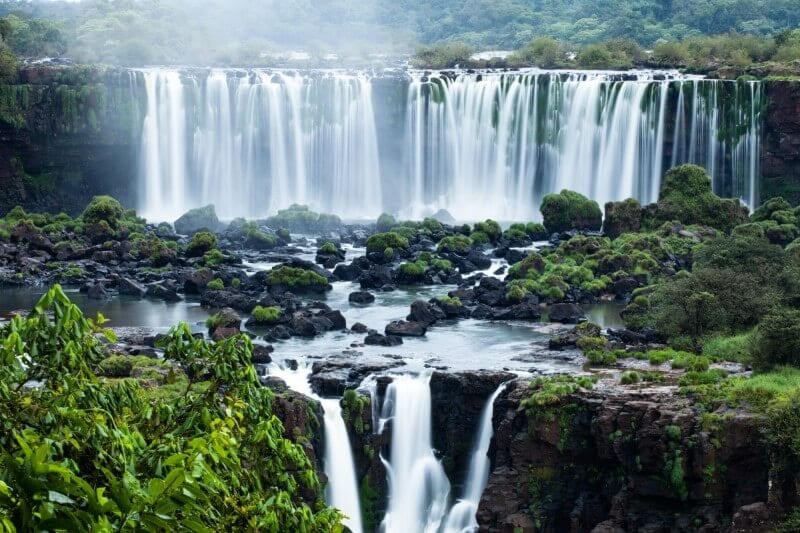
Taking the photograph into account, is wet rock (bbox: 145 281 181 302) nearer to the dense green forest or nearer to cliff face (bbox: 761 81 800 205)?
cliff face (bbox: 761 81 800 205)

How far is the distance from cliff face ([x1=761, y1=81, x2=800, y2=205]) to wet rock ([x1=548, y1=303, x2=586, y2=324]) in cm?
2362

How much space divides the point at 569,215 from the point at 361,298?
53.5ft

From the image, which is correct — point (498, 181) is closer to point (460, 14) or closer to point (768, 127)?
point (768, 127)

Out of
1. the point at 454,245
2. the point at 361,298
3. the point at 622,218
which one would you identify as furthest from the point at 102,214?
the point at 622,218

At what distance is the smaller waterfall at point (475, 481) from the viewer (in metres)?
25.5

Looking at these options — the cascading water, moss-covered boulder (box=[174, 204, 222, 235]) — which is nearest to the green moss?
moss-covered boulder (box=[174, 204, 222, 235])

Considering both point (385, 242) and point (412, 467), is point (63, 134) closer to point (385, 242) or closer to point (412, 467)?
point (385, 242)

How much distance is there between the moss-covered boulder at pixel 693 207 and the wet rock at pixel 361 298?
1591cm

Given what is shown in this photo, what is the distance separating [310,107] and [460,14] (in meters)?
48.7

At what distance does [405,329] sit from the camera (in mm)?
34000

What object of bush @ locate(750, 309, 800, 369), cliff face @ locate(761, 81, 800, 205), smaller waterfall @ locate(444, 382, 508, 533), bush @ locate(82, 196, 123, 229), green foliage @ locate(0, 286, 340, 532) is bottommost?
smaller waterfall @ locate(444, 382, 508, 533)

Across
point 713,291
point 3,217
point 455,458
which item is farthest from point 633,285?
point 3,217

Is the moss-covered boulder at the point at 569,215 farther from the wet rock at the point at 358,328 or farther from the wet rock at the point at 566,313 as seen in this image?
the wet rock at the point at 358,328

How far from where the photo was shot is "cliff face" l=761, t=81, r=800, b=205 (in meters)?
56.4
